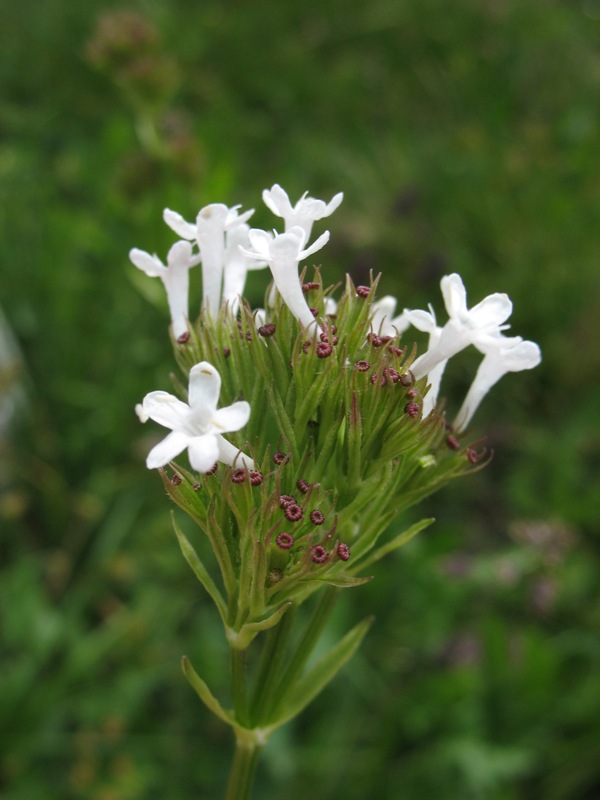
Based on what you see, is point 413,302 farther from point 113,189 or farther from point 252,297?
point 113,189

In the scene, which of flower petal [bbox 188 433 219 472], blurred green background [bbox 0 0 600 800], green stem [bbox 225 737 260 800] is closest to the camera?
flower petal [bbox 188 433 219 472]

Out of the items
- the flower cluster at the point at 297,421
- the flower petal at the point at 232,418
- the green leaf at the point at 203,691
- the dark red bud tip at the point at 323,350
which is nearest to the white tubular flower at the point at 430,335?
the flower cluster at the point at 297,421

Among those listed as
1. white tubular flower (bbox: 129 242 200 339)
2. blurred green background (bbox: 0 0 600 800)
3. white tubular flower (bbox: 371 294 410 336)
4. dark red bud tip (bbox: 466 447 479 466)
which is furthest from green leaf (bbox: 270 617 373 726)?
blurred green background (bbox: 0 0 600 800)

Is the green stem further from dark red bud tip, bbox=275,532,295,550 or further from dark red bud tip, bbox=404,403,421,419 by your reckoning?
dark red bud tip, bbox=404,403,421,419

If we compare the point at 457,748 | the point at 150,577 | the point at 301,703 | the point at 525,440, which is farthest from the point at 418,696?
the point at 301,703

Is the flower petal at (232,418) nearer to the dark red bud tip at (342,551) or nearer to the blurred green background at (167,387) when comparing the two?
the dark red bud tip at (342,551)

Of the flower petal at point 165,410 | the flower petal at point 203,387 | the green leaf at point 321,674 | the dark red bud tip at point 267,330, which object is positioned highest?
the dark red bud tip at point 267,330
